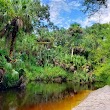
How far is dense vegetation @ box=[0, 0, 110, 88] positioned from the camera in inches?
1661

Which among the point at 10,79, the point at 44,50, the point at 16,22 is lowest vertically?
the point at 10,79

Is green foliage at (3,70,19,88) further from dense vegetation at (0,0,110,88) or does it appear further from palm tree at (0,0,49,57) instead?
palm tree at (0,0,49,57)

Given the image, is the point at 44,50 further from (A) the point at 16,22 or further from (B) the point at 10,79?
(B) the point at 10,79

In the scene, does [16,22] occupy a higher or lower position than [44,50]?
higher

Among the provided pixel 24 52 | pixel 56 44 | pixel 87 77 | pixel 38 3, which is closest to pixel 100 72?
pixel 24 52

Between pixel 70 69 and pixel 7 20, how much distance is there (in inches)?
1381

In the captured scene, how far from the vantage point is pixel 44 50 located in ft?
246

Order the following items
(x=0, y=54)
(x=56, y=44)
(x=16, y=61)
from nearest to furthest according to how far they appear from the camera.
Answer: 1. (x=0, y=54)
2. (x=16, y=61)
3. (x=56, y=44)

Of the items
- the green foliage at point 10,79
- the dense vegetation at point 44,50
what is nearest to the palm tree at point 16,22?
the dense vegetation at point 44,50

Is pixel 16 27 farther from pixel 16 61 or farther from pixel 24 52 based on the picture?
pixel 24 52

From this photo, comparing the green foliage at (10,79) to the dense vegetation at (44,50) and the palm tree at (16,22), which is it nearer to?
the dense vegetation at (44,50)

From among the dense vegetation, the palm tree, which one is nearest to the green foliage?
the dense vegetation

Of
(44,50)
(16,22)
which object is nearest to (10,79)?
(16,22)

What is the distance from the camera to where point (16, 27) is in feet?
152
